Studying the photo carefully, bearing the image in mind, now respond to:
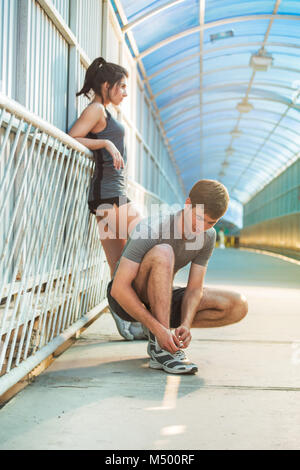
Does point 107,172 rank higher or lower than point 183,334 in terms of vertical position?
higher

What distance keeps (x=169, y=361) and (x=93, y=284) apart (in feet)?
5.93

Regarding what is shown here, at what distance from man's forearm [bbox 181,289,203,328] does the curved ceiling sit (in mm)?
5725

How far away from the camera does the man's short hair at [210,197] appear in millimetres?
2963

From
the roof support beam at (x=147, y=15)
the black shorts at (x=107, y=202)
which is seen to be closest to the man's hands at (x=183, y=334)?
the black shorts at (x=107, y=202)

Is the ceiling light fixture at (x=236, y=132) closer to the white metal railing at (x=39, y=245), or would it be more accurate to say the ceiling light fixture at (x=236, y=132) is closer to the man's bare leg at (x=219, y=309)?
the white metal railing at (x=39, y=245)

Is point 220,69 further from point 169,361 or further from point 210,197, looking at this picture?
point 169,361

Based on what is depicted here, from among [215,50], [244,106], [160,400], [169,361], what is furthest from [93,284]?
[244,106]

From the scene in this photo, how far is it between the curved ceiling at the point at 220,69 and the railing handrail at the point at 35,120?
4.96 m

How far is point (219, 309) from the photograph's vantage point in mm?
3486

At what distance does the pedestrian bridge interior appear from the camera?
7.41 ft

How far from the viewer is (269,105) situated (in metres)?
17.1

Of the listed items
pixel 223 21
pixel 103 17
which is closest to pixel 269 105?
pixel 223 21

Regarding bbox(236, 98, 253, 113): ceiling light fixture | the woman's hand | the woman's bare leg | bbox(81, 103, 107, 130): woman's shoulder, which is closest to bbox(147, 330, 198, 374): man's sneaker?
the woman's bare leg

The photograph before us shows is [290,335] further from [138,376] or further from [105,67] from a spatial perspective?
[105,67]
